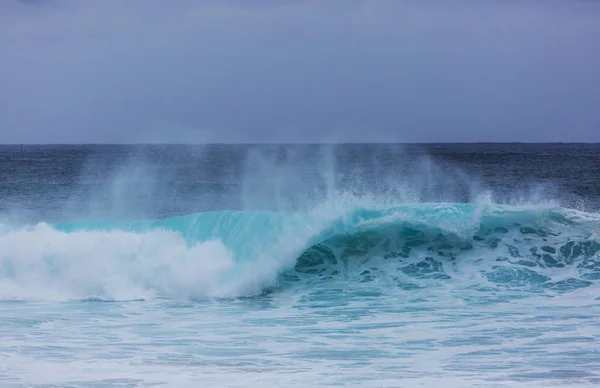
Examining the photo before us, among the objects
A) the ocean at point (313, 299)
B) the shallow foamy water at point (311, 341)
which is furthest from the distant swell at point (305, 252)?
the shallow foamy water at point (311, 341)

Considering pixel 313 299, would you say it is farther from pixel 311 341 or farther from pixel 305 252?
pixel 311 341

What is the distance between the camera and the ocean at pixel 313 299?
8352mm

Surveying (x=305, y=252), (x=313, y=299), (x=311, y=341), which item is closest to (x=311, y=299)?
(x=313, y=299)

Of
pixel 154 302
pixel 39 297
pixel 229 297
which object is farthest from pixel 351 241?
pixel 39 297

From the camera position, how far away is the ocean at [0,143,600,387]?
329 inches

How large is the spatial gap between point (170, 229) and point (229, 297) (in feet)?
10.8

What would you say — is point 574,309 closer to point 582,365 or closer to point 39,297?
point 582,365

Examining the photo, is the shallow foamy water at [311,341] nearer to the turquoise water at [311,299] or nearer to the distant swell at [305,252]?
the turquoise water at [311,299]

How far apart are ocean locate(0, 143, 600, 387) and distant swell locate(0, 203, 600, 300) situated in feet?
0.11

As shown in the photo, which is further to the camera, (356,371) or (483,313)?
(483,313)

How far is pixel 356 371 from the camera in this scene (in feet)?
27.2

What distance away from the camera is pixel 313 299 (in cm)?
1298

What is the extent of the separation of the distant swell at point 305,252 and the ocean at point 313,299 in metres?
0.03

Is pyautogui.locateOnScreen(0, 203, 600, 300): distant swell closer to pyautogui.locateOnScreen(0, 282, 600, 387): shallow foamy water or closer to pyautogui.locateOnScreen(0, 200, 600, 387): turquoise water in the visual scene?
pyautogui.locateOnScreen(0, 200, 600, 387): turquoise water
